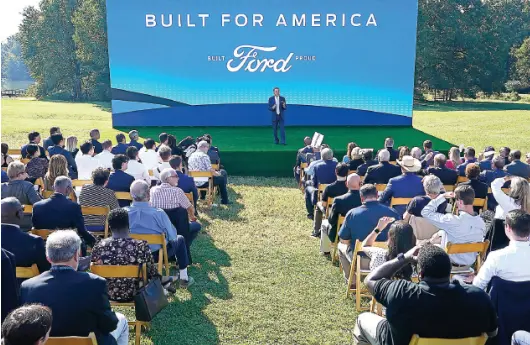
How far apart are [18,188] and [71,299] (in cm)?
295

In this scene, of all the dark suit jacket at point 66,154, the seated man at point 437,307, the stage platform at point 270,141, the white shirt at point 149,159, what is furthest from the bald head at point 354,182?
the stage platform at point 270,141

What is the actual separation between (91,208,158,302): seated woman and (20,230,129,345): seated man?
0.85 meters

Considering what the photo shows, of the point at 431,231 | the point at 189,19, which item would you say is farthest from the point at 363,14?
the point at 431,231

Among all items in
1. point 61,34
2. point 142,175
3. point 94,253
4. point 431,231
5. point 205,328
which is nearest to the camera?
point 94,253

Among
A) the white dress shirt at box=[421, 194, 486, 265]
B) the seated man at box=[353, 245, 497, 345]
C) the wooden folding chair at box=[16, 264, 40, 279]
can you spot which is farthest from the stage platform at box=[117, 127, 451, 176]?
the seated man at box=[353, 245, 497, 345]

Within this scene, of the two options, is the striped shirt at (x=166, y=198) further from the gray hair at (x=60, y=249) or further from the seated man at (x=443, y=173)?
the seated man at (x=443, y=173)

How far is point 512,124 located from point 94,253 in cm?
2099

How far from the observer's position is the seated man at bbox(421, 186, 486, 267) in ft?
14.0

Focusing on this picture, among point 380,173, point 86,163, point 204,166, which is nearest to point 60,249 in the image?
point 86,163

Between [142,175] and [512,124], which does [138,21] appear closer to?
[142,175]

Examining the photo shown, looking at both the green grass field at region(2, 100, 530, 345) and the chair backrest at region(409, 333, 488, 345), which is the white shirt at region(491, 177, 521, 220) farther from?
the chair backrest at region(409, 333, 488, 345)

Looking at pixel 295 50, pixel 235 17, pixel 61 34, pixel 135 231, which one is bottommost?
pixel 135 231

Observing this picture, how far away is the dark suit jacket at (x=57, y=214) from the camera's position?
15.0ft

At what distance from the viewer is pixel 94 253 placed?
12.9ft
